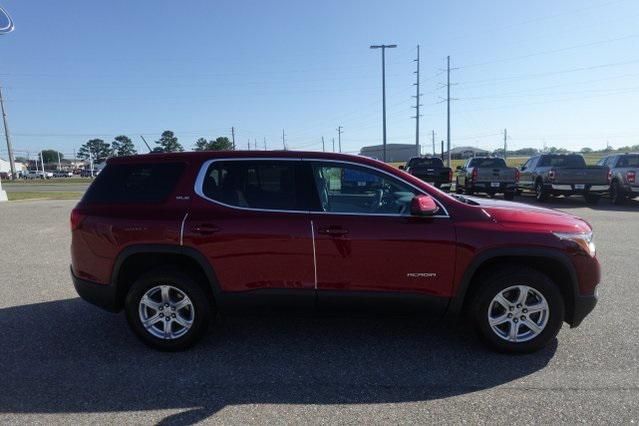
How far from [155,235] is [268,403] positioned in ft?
5.60

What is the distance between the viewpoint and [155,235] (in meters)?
3.90

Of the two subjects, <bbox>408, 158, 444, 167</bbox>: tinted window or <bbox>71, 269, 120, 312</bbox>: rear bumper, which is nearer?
<bbox>71, 269, 120, 312</bbox>: rear bumper

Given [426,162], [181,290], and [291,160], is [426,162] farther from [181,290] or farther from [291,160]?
[181,290]

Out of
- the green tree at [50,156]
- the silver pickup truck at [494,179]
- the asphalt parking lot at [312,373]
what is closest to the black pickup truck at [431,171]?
the silver pickup truck at [494,179]

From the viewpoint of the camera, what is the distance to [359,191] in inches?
157

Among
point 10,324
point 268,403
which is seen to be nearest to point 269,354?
point 268,403

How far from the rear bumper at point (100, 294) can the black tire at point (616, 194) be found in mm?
17129

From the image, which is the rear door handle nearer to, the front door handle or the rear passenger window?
the rear passenger window

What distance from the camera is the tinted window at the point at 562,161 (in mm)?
17375

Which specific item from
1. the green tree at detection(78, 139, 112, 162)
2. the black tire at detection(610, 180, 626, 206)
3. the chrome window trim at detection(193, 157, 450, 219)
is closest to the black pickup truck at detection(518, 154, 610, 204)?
the black tire at detection(610, 180, 626, 206)

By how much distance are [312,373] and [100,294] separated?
206 cm

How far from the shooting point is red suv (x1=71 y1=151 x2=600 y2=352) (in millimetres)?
3748

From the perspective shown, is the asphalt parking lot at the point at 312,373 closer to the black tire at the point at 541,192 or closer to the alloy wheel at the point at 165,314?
the alloy wheel at the point at 165,314

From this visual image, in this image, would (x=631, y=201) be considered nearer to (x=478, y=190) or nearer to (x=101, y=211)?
(x=478, y=190)
